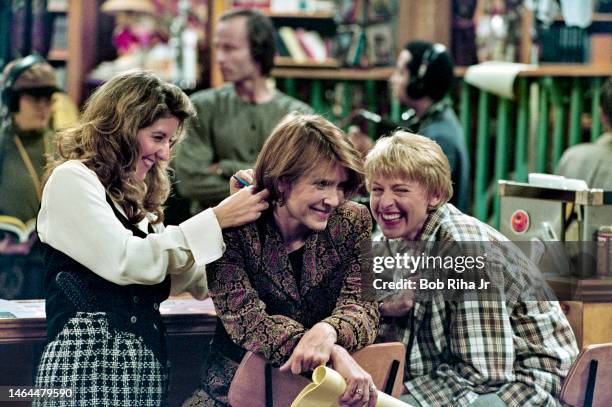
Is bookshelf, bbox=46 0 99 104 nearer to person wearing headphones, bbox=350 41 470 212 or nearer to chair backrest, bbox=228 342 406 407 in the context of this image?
person wearing headphones, bbox=350 41 470 212

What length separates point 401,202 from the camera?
106 inches

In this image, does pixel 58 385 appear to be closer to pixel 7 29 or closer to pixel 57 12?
pixel 7 29

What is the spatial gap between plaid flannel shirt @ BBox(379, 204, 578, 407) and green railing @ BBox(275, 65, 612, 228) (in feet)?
9.44

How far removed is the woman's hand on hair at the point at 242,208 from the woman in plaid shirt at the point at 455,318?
0.36 meters

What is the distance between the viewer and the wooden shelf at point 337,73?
19.5 feet

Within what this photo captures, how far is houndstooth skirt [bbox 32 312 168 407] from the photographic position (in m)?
2.45

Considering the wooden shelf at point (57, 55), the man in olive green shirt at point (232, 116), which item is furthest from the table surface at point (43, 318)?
the wooden shelf at point (57, 55)

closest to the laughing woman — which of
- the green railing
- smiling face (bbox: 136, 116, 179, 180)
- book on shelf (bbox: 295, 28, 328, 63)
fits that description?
smiling face (bbox: 136, 116, 179, 180)

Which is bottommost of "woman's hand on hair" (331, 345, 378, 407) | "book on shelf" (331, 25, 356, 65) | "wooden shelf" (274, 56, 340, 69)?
"woman's hand on hair" (331, 345, 378, 407)

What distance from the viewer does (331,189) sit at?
2.52 meters

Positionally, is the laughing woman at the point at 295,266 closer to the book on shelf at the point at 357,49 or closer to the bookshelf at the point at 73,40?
the book on shelf at the point at 357,49

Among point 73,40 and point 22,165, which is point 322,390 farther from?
point 73,40

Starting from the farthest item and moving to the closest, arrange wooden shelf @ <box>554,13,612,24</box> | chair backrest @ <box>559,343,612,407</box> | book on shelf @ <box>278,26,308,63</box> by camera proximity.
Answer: wooden shelf @ <box>554,13,612,24</box> → book on shelf @ <box>278,26,308,63</box> → chair backrest @ <box>559,343,612,407</box>

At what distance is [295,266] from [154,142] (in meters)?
0.48
